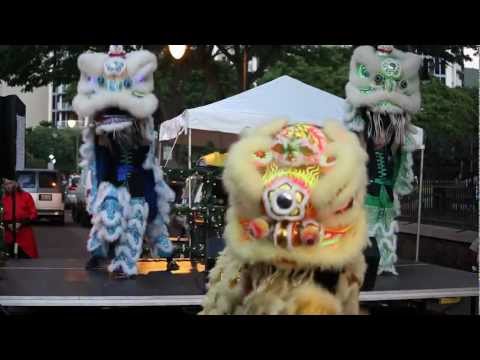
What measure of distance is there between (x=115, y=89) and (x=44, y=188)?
12.7 m

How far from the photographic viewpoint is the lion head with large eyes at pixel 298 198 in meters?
3.07

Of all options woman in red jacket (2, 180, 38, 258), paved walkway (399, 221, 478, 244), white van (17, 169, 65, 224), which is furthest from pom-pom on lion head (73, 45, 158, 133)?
white van (17, 169, 65, 224)

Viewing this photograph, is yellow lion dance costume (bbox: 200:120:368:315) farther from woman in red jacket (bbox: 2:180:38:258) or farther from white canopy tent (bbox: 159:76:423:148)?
woman in red jacket (bbox: 2:180:38:258)

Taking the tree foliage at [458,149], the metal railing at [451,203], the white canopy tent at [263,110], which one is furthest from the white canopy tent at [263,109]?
the tree foliage at [458,149]

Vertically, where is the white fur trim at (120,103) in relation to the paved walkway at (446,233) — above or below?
above

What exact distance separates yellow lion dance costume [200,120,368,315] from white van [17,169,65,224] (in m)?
15.6

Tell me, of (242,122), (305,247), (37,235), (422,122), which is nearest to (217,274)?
(305,247)

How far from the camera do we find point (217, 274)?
3805 mm

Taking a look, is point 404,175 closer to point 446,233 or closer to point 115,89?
point 115,89

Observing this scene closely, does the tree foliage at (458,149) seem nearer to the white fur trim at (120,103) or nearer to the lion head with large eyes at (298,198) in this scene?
the white fur trim at (120,103)

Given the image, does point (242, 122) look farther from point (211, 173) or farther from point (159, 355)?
point (159, 355)

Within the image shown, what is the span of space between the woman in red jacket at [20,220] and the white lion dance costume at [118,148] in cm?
249

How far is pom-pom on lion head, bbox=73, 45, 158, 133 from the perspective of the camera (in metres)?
6.40
